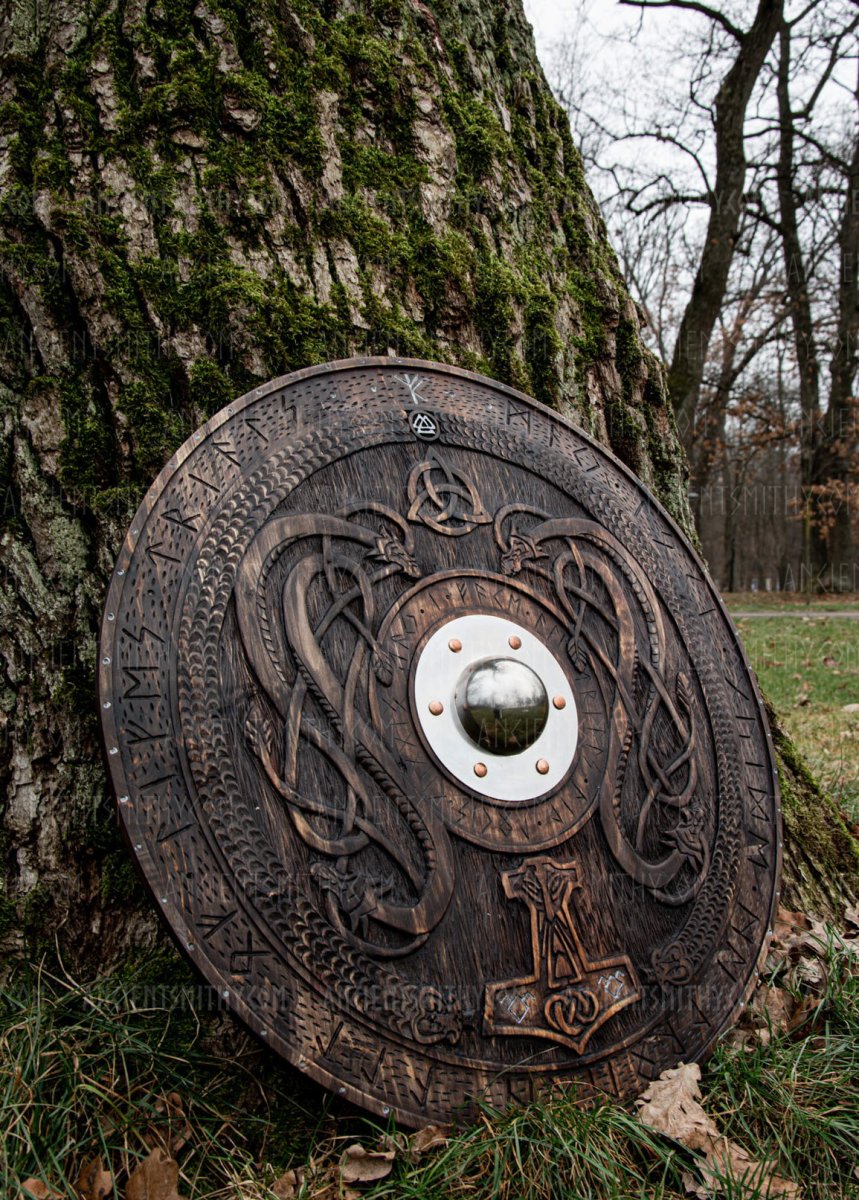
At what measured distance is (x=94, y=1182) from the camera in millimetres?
1595

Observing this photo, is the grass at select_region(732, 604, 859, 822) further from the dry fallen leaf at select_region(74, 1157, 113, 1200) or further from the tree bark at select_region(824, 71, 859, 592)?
the tree bark at select_region(824, 71, 859, 592)

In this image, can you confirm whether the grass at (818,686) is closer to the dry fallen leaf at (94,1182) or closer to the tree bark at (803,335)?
the dry fallen leaf at (94,1182)

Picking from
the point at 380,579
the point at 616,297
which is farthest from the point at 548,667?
the point at 616,297

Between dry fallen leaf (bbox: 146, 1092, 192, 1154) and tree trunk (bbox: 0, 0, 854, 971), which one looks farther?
tree trunk (bbox: 0, 0, 854, 971)

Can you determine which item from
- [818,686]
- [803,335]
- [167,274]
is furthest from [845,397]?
[167,274]

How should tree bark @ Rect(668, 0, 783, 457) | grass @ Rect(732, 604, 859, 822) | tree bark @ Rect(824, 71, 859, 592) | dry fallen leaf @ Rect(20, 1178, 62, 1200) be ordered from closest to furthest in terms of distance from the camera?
dry fallen leaf @ Rect(20, 1178, 62, 1200), grass @ Rect(732, 604, 859, 822), tree bark @ Rect(668, 0, 783, 457), tree bark @ Rect(824, 71, 859, 592)

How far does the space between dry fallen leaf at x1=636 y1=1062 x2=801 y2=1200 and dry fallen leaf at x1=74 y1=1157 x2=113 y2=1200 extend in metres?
0.94

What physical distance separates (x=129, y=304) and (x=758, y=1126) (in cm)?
222

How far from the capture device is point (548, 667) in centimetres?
212

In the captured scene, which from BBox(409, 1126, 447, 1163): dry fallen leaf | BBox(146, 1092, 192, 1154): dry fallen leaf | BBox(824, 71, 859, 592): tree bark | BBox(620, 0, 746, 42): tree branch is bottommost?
BBox(409, 1126, 447, 1163): dry fallen leaf

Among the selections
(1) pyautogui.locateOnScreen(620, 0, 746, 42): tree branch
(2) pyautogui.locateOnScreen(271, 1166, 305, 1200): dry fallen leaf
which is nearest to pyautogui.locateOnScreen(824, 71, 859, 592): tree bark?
(1) pyautogui.locateOnScreen(620, 0, 746, 42): tree branch

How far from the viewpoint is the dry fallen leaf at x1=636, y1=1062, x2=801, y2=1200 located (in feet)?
5.44

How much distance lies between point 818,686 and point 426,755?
5.34 m

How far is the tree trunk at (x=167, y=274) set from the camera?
7.04ft
